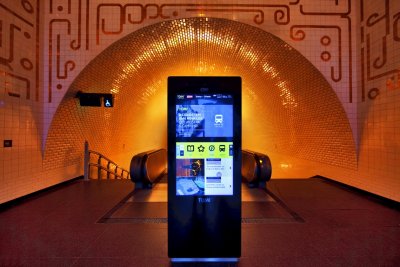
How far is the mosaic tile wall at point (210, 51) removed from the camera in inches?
194

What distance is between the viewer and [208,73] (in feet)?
34.5

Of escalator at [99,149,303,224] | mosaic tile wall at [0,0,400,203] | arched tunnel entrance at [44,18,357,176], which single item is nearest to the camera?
escalator at [99,149,303,224]

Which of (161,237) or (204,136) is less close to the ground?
(204,136)

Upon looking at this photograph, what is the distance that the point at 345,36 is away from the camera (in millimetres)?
5969

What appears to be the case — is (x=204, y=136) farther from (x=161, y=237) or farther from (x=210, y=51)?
(x=210, y=51)

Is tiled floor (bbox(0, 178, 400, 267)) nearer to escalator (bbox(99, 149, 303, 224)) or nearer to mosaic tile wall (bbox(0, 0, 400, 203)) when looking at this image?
escalator (bbox(99, 149, 303, 224))

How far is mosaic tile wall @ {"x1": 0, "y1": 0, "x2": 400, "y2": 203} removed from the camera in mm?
4934

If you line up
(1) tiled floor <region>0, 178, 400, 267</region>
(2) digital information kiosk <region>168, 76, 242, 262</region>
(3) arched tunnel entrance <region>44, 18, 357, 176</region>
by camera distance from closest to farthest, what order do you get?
1. (2) digital information kiosk <region>168, 76, 242, 262</region>
2. (1) tiled floor <region>0, 178, 400, 267</region>
3. (3) arched tunnel entrance <region>44, 18, 357, 176</region>

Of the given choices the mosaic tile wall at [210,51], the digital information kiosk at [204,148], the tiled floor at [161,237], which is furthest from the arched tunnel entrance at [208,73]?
the digital information kiosk at [204,148]

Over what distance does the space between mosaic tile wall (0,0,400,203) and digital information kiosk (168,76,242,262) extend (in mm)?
3956

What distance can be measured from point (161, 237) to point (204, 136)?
1664 mm

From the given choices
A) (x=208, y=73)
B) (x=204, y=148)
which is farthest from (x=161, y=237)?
(x=208, y=73)

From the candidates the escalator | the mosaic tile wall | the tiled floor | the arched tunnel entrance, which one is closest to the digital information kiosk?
the tiled floor

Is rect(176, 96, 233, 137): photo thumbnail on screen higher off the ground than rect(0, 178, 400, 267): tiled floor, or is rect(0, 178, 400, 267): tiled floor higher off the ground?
rect(176, 96, 233, 137): photo thumbnail on screen
